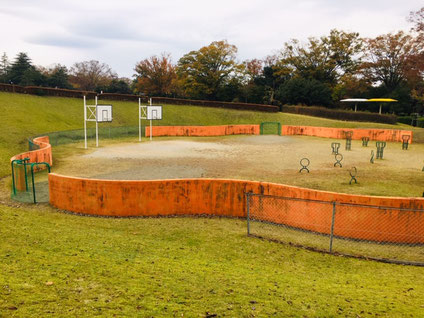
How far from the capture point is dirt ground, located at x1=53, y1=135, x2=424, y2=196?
60.2 feet

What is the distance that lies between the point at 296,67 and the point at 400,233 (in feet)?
225

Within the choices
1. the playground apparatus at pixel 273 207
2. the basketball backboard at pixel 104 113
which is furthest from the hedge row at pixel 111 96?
the playground apparatus at pixel 273 207

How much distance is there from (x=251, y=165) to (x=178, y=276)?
1630cm

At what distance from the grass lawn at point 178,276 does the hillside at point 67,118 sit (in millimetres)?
14528

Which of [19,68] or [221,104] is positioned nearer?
[221,104]

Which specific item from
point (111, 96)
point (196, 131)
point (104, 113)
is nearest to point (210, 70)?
point (111, 96)

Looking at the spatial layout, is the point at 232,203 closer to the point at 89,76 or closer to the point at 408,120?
the point at 408,120

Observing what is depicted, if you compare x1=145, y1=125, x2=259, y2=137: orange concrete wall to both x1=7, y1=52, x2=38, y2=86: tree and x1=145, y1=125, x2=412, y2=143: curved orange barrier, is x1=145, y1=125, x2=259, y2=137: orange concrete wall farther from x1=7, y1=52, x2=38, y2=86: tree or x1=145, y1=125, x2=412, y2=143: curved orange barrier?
x1=7, y1=52, x2=38, y2=86: tree

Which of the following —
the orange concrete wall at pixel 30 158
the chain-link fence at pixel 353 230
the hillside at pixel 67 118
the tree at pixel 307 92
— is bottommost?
the chain-link fence at pixel 353 230

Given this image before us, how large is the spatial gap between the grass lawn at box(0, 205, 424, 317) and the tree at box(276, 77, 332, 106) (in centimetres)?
5943

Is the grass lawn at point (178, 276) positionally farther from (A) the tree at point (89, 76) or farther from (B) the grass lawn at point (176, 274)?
(A) the tree at point (89, 76)

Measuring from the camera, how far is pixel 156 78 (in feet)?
252

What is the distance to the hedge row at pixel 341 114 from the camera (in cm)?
5400

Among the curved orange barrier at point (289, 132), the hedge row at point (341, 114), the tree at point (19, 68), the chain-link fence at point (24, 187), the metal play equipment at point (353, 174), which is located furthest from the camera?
the tree at point (19, 68)
